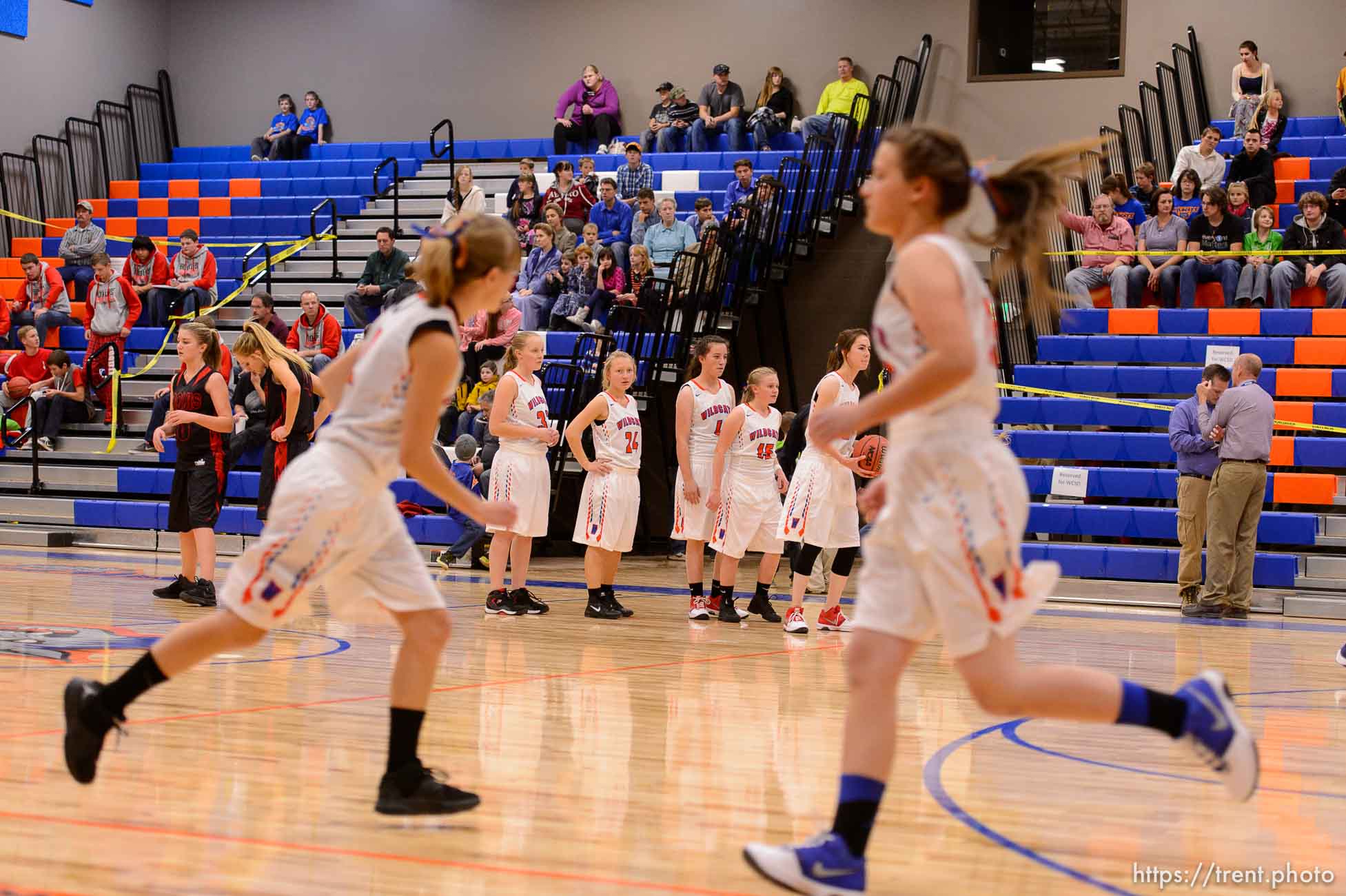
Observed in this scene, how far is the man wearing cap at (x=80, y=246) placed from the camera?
16.0 m

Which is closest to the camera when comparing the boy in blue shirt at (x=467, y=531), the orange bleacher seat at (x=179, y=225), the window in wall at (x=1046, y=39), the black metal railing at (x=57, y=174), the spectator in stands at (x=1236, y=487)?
the spectator in stands at (x=1236, y=487)

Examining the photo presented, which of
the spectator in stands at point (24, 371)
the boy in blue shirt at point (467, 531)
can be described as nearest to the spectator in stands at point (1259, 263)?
the boy in blue shirt at point (467, 531)

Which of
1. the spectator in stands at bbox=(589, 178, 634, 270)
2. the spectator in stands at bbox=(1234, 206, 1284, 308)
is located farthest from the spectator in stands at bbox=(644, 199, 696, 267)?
the spectator in stands at bbox=(1234, 206, 1284, 308)

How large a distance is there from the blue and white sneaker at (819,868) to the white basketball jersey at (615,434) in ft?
18.0

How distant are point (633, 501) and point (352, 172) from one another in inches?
441

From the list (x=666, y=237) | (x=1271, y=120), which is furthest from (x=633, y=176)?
(x=1271, y=120)

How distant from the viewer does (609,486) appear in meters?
8.27

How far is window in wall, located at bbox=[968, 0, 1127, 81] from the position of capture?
1596cm

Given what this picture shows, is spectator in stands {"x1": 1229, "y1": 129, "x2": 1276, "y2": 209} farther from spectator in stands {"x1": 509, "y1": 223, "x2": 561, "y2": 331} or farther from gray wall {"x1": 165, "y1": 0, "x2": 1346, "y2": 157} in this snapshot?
spectator in stands {"x1": 509, "y1": 223, "x2": 561, "y2": 331}

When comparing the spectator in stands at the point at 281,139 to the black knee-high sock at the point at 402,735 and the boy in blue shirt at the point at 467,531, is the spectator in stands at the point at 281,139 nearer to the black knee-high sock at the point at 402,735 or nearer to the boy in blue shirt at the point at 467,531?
the boy in blue shirt at the point at 467,531

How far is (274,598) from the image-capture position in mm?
3332

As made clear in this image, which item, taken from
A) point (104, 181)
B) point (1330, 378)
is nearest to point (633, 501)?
point (1330, 378)

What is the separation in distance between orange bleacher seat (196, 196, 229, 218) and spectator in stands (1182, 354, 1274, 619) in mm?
12389

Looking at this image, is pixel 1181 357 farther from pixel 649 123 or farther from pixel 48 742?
pixel 48 742
